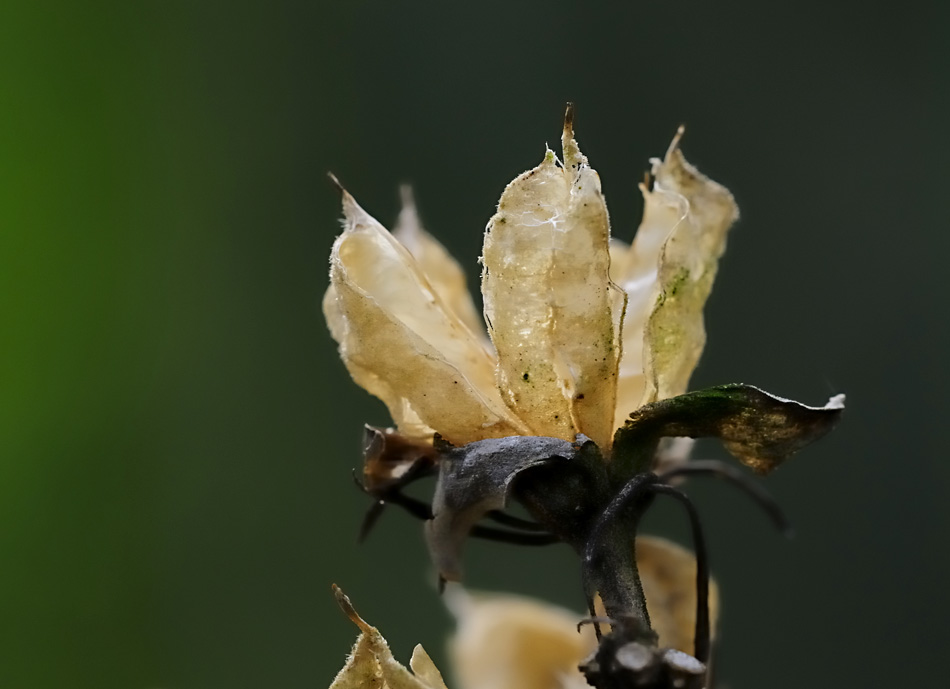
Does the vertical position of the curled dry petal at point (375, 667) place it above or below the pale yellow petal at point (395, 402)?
below

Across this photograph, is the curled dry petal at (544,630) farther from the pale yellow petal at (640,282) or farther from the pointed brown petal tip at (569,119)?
the pointed brown petal tip at (569,119)

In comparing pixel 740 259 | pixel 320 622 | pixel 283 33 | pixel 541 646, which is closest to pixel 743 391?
pixel 541 646

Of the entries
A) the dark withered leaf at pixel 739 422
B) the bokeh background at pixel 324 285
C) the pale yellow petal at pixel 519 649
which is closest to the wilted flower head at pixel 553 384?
the dark withered leaf at pixel 739 422

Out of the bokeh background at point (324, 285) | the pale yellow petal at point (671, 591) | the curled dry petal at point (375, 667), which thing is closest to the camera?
the curled dry petal at point (375, 667)

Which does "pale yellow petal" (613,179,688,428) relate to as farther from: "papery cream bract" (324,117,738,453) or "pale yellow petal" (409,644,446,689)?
"pale yellow petal" (409,644,446,689)

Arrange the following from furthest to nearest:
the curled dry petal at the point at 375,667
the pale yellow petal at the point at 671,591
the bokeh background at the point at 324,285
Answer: the bokeh background at the point at 324,285 < the pale yellow petal at the point at 671,591 < the curled dry petal at the point at 375,667

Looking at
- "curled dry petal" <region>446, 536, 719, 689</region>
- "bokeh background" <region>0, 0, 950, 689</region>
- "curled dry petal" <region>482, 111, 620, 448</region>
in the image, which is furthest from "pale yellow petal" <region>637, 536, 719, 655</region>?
"bokeh background" <region>0, 0, 950, 689</region>

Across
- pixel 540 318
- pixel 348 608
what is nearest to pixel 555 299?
pixel 540 318
